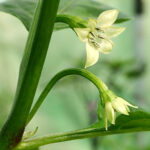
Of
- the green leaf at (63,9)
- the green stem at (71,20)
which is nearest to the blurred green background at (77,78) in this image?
the green leaf at (63,9)

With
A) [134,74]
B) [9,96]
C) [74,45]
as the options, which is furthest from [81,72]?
[74,45]

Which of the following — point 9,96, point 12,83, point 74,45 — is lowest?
point 9,96

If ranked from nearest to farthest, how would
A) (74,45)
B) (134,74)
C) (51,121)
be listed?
(134,74) < (51,121) < (74,45)

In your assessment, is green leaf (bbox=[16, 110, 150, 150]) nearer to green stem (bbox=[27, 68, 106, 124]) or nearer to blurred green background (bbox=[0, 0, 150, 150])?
green stem (bbox=[27, 68, 106, 124])

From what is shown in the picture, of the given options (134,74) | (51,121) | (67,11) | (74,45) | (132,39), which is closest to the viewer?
(67,11)

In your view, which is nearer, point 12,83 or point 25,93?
point 25,93

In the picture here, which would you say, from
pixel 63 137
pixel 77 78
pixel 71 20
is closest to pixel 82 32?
pixel 71 20

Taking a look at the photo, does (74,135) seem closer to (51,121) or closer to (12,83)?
(12,83)

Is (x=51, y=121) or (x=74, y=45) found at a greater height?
(x=74, y=45)

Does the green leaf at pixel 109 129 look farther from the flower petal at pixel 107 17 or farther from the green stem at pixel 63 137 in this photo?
the flower petal at pixel 107 17
